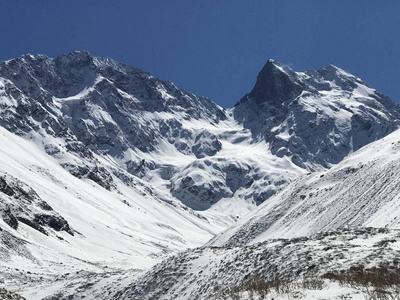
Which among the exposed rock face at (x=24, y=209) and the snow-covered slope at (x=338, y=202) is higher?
the snow-covered slope at (x=338, y=202)

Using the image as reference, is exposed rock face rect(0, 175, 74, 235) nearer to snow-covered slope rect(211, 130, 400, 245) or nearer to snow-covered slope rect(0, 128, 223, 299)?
snow-covered slope rect(0, 128, 223, 299)

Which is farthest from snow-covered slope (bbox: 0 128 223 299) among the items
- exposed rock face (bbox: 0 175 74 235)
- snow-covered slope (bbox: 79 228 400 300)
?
snow-covered slope (bbox: 79 228 400 300)

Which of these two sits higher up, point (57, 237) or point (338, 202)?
point (338, 202)

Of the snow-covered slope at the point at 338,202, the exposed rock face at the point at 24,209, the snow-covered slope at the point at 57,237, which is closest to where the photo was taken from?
the snow-covered slope at the point at 338,202

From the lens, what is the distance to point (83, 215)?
176 metres

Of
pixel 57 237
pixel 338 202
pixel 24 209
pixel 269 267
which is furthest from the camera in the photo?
pixel 57 237

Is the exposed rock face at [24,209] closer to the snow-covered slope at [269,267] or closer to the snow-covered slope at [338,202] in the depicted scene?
the snow-covered slope at [338,202]

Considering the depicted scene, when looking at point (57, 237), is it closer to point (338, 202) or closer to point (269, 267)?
point (338, 202)

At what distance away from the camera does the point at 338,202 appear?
72562 millimetres

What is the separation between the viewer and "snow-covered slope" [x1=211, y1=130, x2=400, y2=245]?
60094 millimetres

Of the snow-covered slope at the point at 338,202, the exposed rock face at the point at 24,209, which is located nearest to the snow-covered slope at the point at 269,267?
the snow-covered slope at the point at 338,202

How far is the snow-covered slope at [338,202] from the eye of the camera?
2366 inches

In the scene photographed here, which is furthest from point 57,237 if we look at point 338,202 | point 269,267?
point 269,267

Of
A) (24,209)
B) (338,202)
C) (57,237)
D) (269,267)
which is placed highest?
(338,202)
